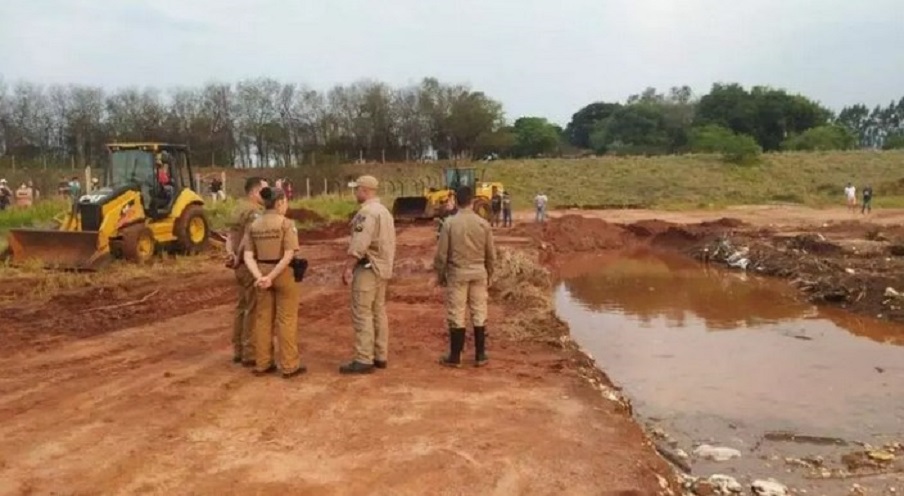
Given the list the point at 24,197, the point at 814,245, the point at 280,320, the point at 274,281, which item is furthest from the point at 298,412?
the point at 24,197

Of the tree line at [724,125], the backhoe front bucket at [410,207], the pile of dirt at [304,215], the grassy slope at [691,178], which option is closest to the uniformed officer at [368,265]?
the pile of dirt at [304,215]

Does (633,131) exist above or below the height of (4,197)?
above

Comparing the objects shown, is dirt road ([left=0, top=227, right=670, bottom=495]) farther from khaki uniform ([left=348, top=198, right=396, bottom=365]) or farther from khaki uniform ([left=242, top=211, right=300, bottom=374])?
khaki uniform ([left=348, top=198, right=396, bottom=365])

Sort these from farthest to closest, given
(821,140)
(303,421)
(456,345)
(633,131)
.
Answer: (633,131)
(821,140)
(456,345)
(303,421)

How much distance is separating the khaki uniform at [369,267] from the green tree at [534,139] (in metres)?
71.7

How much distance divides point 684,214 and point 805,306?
80.2 ft

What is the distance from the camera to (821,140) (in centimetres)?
7019

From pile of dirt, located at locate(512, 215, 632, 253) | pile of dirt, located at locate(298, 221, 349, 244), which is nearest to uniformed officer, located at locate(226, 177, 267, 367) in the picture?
pile of dirt, located at locate(298, 221, 349, 244)

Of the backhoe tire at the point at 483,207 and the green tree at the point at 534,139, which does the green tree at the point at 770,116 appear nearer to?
the green tree at the point at 534,139

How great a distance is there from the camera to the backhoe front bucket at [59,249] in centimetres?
1452

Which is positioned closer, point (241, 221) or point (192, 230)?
point (241, 221)

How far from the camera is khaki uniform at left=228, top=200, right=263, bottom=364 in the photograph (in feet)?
24.8

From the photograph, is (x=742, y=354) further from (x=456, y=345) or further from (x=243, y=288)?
(x=243, y=288)

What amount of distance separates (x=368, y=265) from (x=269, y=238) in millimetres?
859
